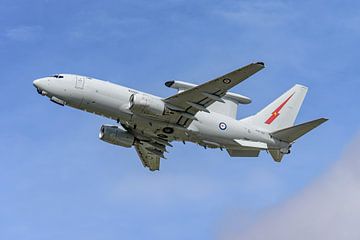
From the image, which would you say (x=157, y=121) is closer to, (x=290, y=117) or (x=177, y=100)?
(x=177, y=100)

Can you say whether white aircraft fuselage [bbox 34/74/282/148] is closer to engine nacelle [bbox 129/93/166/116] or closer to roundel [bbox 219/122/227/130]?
roundel [bbox 219/122/227/130]

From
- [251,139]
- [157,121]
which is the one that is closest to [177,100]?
[157,121]

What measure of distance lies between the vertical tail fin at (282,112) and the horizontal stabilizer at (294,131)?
82.5 inches

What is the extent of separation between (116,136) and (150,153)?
5593 mm

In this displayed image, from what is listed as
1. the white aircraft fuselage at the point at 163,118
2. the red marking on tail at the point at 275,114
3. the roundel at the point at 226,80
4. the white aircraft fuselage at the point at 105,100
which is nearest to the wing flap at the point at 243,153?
the white aircraft fuselage at the point at 163,118

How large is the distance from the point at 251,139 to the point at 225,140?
268cm

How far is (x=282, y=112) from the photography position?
3745 inches

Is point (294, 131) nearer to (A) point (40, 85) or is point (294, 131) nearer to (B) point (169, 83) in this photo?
(B) point (169, 83)

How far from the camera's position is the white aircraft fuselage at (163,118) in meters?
86.3

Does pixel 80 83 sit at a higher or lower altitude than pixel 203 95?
higher

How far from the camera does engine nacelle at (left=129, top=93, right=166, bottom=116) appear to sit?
8575 centimetres

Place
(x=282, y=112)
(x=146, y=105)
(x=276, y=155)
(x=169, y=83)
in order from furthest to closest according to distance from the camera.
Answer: (x=282, y=112) < (x=276, y=155) < (x=169, y=83) < (x=146, y=105)

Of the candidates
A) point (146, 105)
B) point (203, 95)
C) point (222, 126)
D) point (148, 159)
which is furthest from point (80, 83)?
point (148, 159)

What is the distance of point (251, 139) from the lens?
9119 cm
